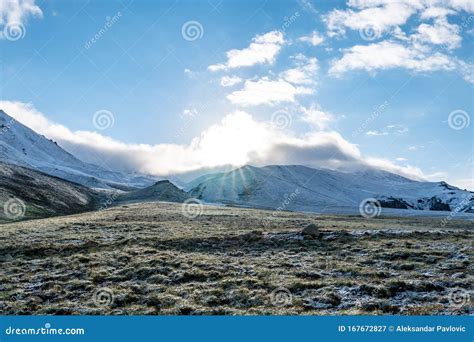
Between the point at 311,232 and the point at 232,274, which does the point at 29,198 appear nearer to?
the point at 311,232

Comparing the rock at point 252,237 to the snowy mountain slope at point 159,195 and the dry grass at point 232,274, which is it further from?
the snowy mountain slope at point 159,195

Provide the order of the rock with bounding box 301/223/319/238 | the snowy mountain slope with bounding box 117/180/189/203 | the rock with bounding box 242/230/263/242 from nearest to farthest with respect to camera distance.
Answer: the rock with bounding box 242/230/263/242
the rock with bounding box 301/223/319/238
the snowy mountain slope with bounding box 117/180/189/203

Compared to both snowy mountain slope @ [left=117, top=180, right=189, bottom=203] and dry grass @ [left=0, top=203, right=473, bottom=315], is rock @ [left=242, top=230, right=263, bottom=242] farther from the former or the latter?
snowy mountain slope @ [left=117, top=180, right=189, bottom=203]

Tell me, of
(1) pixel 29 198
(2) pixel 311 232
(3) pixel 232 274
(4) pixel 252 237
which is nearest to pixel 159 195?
(1) pixel 29 198

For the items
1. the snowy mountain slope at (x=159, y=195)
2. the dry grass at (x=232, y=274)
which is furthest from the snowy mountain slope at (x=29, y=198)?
the snowy mountain slope at (x=159, y=195)

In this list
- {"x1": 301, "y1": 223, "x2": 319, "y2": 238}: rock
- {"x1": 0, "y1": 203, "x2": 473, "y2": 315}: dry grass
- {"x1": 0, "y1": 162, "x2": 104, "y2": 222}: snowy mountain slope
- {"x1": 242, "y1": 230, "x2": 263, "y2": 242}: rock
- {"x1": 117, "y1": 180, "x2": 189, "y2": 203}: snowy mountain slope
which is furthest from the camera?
{"x1": 117, "y1": 180, "x2": 189, "y2": 203}: snowy mountain slope

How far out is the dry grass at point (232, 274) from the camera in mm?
16781

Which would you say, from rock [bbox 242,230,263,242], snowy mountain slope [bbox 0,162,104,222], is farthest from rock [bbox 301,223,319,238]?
snowy mountain slope [bbox 0,162,104,222]

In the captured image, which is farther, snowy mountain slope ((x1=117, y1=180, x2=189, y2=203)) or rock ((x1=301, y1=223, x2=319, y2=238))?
snowy mountain slope ((x1=117, y1=180, x2=189, y2=203))

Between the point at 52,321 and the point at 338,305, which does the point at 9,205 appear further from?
the point at 338,305

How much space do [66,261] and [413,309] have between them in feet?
69.2

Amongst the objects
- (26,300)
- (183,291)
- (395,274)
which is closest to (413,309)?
(395,274)

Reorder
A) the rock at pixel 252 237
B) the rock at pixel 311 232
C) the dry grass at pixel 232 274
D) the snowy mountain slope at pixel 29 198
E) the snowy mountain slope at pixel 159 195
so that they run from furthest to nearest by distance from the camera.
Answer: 1. the snowy mountain slope at pixel 159 195
2. the snowy mountain slope at pixel 29 198
3. the rock at pixel 311 232
4. the rock at pixel 252 237
5. the dry grass at pixel 232 274

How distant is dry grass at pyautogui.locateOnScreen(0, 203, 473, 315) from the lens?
16.8 m
